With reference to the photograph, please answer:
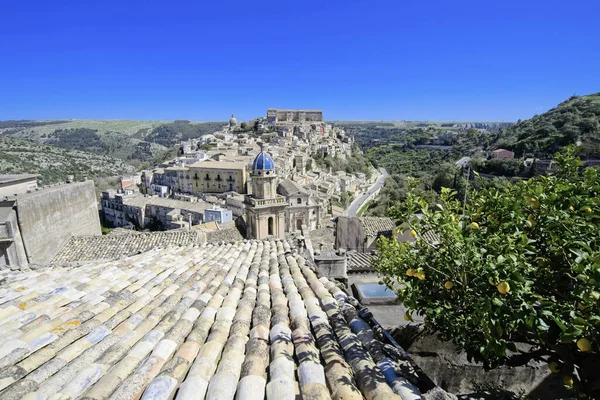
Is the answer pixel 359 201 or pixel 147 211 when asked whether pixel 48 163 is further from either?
pixel 359 201

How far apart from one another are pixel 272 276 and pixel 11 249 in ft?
30.8

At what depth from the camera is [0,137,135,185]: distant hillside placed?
6681cm

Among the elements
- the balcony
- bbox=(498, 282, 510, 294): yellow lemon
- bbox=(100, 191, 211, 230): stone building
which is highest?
bbox=(498, 282, 510, 294): yellow lemon

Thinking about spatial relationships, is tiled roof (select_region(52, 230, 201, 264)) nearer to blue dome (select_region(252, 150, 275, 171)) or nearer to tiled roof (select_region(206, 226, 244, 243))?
tiled roof (select_region(206, 226, 244, 243))

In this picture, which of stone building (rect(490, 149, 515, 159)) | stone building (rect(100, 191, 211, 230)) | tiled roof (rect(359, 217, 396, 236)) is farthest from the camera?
stone building (rect(490, 149, 515, 159))

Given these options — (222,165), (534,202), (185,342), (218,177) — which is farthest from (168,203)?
(534,202)

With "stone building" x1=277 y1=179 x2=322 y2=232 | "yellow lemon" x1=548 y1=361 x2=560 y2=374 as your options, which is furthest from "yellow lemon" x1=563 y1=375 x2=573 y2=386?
"stone building" x1=277 y1=179 x2=322 y2=232

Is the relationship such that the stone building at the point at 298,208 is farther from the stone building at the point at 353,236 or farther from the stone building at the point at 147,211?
the stone building at the point at 353,236

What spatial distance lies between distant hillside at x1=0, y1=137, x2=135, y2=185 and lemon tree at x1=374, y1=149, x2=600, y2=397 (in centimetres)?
6999

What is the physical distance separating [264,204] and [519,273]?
17320mm

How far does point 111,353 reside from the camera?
2.85m

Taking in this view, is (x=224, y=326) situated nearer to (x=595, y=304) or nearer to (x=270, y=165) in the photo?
(x=595, y=304)

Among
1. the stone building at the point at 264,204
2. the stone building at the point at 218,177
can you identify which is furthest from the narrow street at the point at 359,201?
the stone building at the point at 264,204

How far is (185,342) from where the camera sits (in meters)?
3.14
